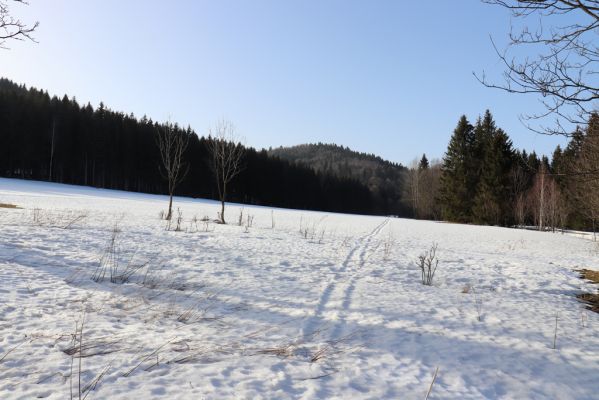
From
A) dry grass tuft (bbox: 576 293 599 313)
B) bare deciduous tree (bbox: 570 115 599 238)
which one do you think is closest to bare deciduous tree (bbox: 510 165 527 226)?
bare deciduous tree (bbox: 570 115 599 238)

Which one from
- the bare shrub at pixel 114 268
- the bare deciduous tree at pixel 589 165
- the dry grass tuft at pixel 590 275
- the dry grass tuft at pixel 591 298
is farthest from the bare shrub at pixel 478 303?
the bare shrub at pixel 114 268

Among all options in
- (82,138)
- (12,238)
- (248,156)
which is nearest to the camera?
(12,238)

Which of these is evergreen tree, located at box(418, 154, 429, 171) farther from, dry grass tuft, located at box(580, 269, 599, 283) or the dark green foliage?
dry grass tuft, located at box(580, 269, 599, 283)

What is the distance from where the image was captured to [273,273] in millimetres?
7922

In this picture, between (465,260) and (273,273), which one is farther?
(465,260)

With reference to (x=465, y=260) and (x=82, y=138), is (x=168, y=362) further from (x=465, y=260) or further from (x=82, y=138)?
(x=82, y=138)

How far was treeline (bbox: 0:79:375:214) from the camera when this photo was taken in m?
50.7

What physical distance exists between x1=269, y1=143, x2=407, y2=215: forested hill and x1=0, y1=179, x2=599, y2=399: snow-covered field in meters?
→ 88.2

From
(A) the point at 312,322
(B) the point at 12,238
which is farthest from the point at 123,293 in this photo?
(B) the point at 12,238

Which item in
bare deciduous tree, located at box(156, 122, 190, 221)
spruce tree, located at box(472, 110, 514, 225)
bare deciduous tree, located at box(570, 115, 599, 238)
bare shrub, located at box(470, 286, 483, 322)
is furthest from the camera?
spruce tree, located at box(472, 110, 514, 225)

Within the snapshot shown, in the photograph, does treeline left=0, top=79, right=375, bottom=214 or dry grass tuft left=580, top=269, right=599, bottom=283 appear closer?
dry grass tuft left=580, top=269, right=599, bottom=283

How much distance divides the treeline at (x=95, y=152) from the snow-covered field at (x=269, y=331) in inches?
1574

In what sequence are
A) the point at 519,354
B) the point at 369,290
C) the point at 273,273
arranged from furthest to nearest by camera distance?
the point at 273,273
the point at 369,290
the point at 519,354

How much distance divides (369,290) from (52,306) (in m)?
5.24
